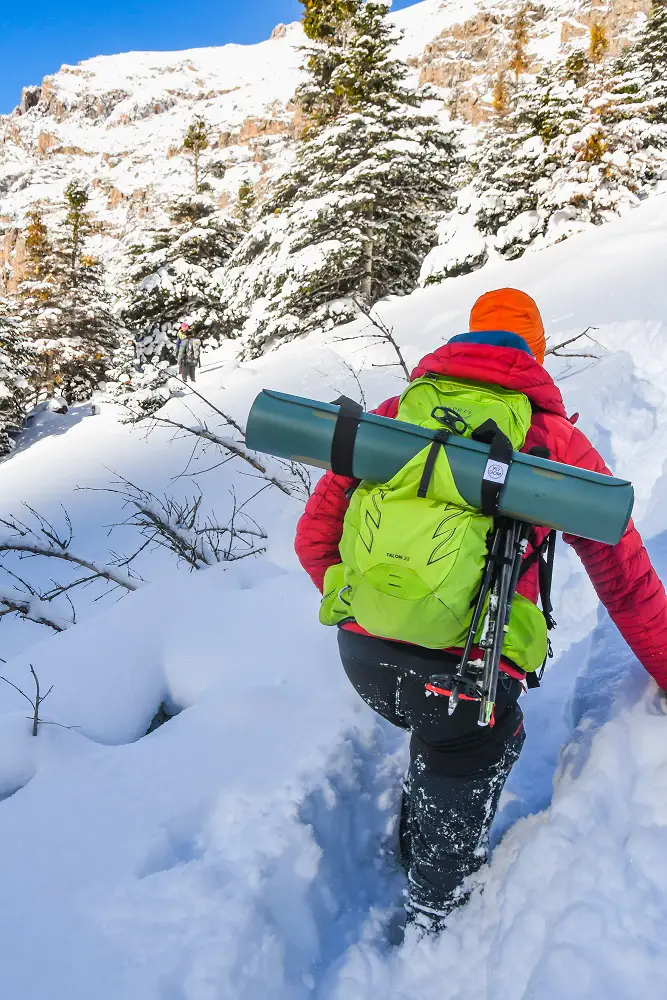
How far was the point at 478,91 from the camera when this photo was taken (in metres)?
74.4

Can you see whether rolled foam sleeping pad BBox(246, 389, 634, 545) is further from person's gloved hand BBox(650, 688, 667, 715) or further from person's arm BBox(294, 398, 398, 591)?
person's gloved hand BBox(650, 688, 667, 715)

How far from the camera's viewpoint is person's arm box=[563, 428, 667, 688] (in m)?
1.74

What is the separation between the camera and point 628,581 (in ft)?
5.80

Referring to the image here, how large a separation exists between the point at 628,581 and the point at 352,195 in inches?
516

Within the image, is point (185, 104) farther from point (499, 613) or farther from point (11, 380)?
point (499, 613)

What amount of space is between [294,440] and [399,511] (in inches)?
15.5

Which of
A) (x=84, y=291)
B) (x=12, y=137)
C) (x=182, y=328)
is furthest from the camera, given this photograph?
(x=12, y=137)

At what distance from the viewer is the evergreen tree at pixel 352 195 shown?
42.6ft

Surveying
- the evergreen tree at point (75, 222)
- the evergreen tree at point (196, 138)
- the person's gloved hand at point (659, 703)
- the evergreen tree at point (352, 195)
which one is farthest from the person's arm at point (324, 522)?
the evergreen tree at point (75, 222)

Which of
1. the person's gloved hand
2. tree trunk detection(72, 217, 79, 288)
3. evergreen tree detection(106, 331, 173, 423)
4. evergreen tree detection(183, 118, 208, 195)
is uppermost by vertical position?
evergreen tree detection(183, 118, 208, 195)

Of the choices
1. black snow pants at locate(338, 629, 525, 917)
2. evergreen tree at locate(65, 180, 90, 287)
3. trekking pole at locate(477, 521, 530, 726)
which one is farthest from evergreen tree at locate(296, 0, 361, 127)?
black snow pants at locate(338, 629, 525, 917)

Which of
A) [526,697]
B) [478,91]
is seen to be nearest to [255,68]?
[478,91]

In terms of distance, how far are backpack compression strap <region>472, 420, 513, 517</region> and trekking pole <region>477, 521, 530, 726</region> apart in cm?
13

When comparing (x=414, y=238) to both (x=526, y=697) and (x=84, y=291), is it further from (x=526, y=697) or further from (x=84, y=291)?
(x=84, y=291)
